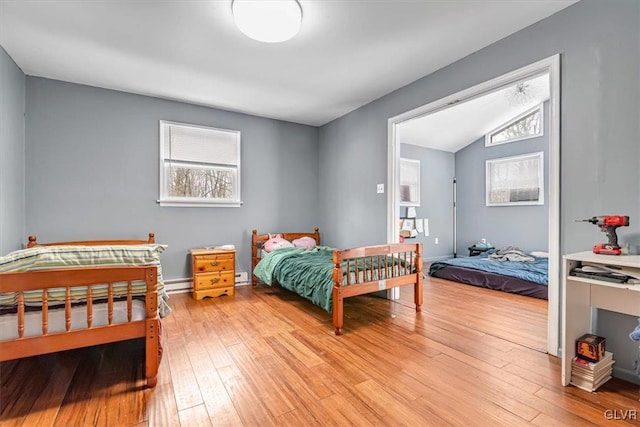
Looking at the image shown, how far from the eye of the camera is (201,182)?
3971 millimetres

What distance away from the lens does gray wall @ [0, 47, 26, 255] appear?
256cm

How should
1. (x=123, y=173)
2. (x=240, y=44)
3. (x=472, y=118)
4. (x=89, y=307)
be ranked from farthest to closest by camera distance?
(x=472, y=118) → (x=123, y=173) → (x=240, y=44) → (x=89, y=307)

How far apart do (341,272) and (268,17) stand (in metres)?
2.03

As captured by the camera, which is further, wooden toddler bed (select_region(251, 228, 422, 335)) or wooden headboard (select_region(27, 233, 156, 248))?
wooden headboard (select_region(27, 233, 156, 248))

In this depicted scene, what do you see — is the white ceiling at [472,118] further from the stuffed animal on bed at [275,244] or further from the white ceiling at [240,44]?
the stuffed animal on bed at [275,244]

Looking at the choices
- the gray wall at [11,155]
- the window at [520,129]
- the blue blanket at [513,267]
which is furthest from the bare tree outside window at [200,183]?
the window at [520,129]

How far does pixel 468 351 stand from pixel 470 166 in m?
4.94

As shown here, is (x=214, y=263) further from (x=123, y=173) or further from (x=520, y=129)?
(x=520, y=129)

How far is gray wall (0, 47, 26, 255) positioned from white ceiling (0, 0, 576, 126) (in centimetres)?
21

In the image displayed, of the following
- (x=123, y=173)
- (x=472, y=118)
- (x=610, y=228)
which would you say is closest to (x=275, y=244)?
(x=123, y=173)

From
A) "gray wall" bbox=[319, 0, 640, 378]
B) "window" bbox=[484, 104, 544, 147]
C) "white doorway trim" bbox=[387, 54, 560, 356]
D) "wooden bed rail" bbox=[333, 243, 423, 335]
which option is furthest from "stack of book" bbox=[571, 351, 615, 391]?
"window" bbox=[484, 104, 544, 147]

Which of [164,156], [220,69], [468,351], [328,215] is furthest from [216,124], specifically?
[468,351]

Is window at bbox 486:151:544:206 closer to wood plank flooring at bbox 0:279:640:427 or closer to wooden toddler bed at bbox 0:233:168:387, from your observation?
wood plank flooring at bbox 0:279:640:427

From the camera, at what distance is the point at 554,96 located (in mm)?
2088
